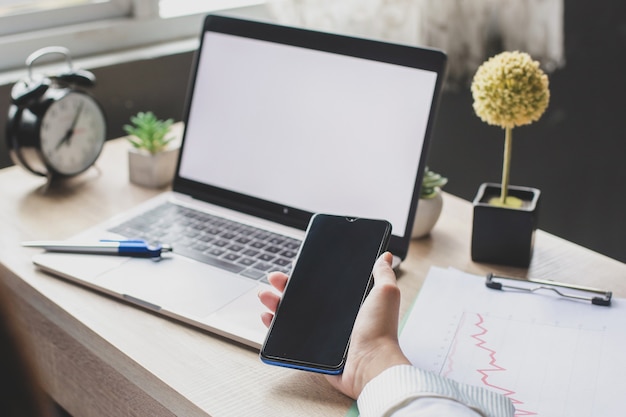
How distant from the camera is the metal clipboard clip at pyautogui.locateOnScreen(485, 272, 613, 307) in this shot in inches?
33.2

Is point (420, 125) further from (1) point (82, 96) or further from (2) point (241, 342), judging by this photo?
(1) point (82, 96)

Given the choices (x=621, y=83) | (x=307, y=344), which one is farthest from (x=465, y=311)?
(x=621, y=83)

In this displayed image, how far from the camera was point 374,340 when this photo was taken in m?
0.71

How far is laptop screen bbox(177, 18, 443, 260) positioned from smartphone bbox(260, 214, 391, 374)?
0.11 meters

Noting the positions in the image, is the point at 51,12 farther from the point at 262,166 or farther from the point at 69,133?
the point at 262,166

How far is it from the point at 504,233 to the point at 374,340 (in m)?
0.31

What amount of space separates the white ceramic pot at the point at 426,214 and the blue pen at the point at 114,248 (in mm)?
341

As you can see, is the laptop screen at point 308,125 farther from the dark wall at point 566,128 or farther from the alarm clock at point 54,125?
the dark wall at point 566,128

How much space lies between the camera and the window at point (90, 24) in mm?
1508

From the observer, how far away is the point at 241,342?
2.61 feet

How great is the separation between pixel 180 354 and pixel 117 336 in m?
0.08

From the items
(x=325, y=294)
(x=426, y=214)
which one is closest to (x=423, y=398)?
(x=325, y=294)

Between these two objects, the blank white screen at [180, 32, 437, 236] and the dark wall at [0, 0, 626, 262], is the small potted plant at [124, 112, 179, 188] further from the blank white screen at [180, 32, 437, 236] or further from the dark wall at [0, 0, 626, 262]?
the dark wall at [0, 0, 626, 262]

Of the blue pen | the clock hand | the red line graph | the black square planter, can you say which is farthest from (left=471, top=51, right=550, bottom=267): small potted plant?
the clock hand
